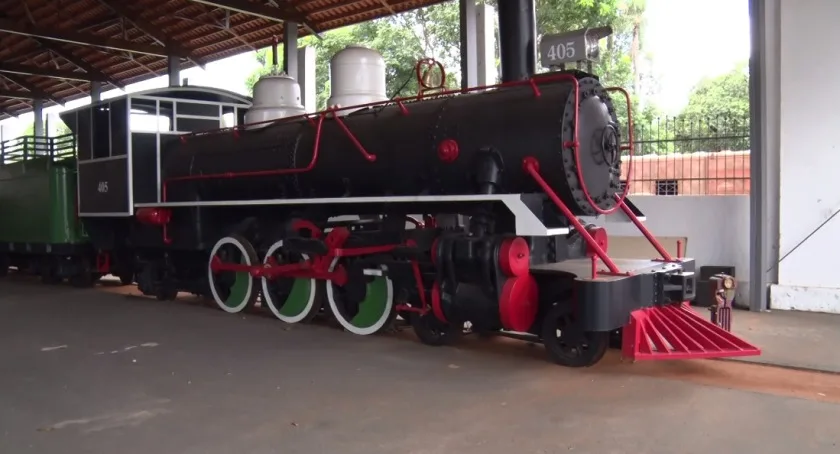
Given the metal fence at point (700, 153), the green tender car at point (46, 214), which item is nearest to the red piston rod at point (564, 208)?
the metal fence at point (700, 153)

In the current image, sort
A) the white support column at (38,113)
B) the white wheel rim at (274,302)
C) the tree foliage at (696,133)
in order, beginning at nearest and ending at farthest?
the white wheel rim at (274,302)
the tree foliage at (696,133)
the white support column at (38,113)

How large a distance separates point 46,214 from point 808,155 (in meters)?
10.5

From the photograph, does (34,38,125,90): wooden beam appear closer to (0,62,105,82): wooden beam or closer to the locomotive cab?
(0,62,105,82): wooden beam

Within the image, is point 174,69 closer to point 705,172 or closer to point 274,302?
point 274,302

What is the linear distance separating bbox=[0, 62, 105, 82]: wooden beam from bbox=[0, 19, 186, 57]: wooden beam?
3.43 metres

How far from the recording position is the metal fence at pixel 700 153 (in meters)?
8.88

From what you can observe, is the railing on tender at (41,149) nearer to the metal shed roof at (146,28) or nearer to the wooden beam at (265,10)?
the metal shed roof at (146,28)

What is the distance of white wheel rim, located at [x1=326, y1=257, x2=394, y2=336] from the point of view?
600cm

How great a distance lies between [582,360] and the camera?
4848 millimetres

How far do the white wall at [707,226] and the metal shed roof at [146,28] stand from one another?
5160 mm

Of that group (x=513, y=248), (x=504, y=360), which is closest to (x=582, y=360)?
(x=504, y=360)

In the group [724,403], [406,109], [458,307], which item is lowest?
[724,403]

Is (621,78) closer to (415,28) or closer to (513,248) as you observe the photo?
(415,28)

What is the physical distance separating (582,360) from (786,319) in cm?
341
